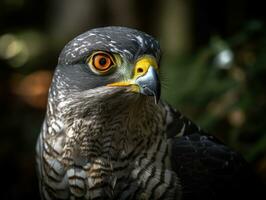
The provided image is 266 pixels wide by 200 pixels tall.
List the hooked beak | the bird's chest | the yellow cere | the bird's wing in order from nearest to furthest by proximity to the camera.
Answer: the hooked beak, the yellow cere, the bird's chest, the bird's wing

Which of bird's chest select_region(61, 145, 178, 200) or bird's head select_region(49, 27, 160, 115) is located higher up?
bird's head select_region(49, 27, 160, 115)

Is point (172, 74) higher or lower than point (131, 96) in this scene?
lower

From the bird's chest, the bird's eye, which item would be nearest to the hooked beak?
the bird's eye

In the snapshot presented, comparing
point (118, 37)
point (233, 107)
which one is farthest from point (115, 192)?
point (233, 107)

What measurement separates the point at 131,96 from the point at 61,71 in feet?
2.06

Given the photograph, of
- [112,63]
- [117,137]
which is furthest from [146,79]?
[117,137]

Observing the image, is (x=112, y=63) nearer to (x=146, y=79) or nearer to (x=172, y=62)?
(x=146, y=79)

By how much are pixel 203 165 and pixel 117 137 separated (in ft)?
2.58

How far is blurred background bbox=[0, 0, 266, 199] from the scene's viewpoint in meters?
6.94

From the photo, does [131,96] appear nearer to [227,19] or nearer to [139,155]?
[139,155]

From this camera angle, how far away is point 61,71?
467 cm

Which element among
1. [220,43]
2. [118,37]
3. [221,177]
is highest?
[118,37]

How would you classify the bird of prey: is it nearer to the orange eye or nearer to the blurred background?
the orange eye

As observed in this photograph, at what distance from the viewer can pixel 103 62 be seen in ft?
14.4
